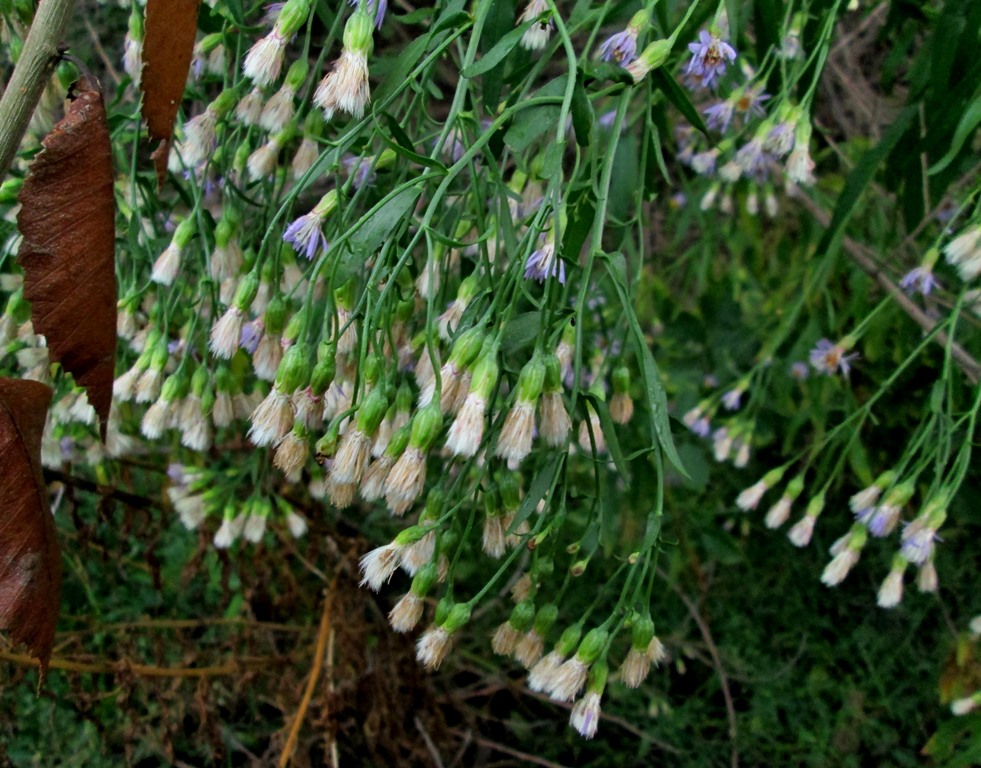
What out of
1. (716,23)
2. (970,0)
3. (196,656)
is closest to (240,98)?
(716,23)

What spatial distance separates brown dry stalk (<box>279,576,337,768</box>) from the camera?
136cm

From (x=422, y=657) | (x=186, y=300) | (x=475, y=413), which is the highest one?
(x=475, y=413)

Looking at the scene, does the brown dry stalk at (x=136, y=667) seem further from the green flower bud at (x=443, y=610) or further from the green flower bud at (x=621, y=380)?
the green flower bud at (x=621, y=380)

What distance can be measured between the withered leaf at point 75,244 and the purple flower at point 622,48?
0.51 metres

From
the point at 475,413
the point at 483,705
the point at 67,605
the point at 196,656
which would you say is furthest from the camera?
the point at 483,705

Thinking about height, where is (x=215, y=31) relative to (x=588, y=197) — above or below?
above

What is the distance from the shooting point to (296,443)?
29.7 inches

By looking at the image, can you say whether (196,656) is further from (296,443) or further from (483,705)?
(296,443)

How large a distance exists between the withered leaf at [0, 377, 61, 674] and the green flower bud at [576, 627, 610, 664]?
42cm

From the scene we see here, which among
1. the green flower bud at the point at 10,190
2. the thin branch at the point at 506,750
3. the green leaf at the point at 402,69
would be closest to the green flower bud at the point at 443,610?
the green leaf at the point at 402,69

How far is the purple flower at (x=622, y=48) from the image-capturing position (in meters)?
0.92

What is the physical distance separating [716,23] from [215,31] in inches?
20.3

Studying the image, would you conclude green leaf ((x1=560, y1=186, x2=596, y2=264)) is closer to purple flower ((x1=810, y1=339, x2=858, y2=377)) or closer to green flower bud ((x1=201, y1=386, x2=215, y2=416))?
green flower bud ((x1=201, y1=386, x2=215, y2=416))

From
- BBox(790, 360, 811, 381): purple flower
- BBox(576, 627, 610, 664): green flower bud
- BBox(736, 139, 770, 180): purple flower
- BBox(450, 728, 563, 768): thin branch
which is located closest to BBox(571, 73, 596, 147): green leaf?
BBox(576, 627, 610, 664): green flower bud
